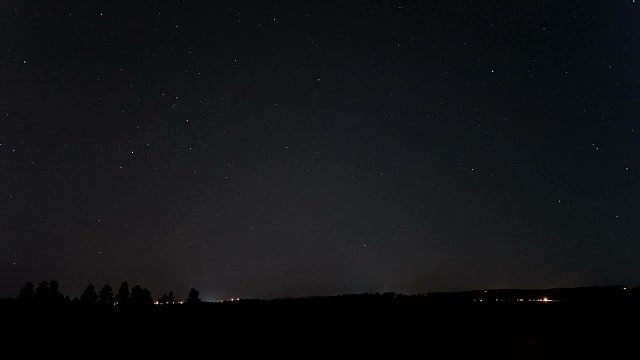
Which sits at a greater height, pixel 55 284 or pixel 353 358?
pixel 55 284

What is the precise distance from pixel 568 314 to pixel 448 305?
1941 millimetres

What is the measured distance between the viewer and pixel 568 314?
8039 mm

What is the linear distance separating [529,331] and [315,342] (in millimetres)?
3510

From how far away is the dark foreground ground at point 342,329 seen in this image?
21.4ft

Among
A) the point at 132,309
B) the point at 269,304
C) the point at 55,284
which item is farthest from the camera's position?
the point at 55,284

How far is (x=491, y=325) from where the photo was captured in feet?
26.7

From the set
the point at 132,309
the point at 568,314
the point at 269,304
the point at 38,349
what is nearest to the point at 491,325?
the point at 568,314

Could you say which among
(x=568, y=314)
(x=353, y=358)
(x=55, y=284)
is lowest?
(x=353, y=358)

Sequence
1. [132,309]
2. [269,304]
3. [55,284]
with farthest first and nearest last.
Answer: [55,284], [269,304], [132,309]

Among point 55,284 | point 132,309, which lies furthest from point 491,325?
point 55,284

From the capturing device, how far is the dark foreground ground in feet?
21.4

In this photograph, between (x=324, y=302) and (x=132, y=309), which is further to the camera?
(x=324, y=302)

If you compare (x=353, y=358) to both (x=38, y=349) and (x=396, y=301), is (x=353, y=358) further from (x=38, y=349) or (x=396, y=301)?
(x=38, y=349)

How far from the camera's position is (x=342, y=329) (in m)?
7.75
